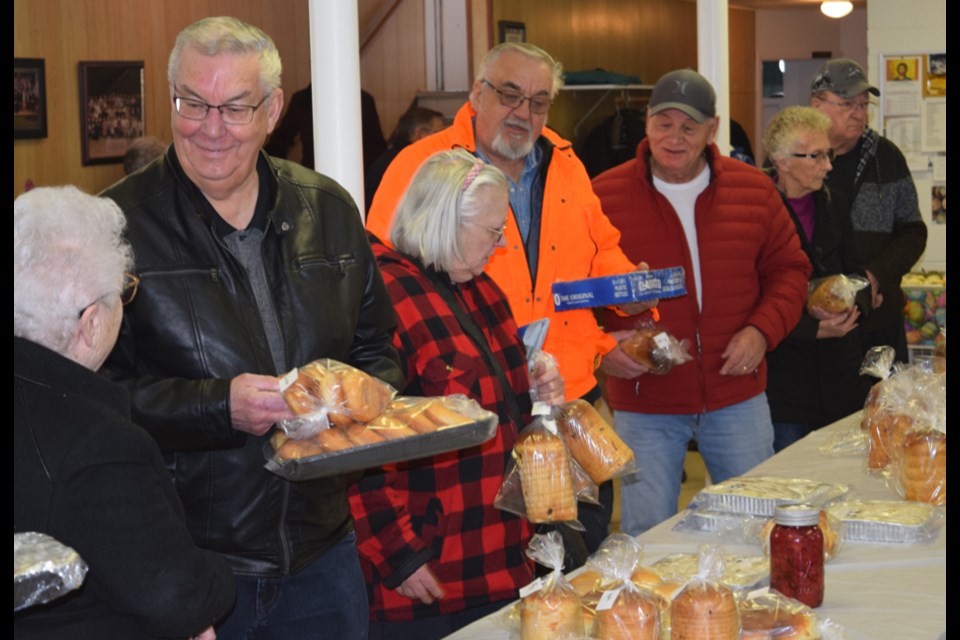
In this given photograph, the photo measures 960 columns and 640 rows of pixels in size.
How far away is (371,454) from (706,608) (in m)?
0.61

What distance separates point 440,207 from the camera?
9.08 feet

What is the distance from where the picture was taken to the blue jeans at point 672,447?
13.0ft

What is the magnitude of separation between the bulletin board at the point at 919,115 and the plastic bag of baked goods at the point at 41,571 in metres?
5.97

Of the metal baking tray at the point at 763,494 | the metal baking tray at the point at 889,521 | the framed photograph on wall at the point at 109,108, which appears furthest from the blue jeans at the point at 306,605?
the framed photograph on wall at the point at 109,108

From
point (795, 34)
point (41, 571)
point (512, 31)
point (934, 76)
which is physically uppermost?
point (795, 34)

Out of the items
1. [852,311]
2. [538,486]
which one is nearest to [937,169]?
[852,311]

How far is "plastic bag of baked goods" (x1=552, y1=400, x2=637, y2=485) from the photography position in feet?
9.35

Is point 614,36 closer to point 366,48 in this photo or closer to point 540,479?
point 366,48

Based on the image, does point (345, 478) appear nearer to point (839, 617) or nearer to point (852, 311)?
point (839, 617)

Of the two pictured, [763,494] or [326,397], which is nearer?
[326,397]

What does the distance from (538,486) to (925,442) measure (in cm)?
92

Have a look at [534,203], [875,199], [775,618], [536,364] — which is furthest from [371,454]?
[875,199]

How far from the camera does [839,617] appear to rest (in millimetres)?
2291

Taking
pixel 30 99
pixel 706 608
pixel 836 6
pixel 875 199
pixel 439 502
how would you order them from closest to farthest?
pixel 706 608 → pixel 439 502 → pixel 875 199 → pixel 30 99 → pixel 836 6
